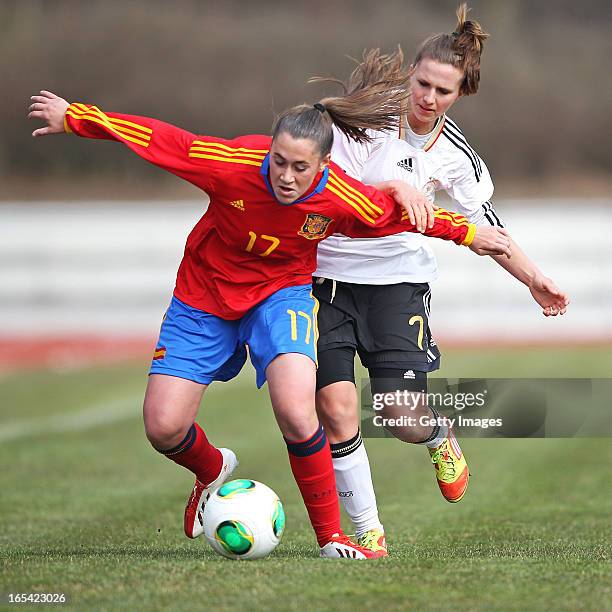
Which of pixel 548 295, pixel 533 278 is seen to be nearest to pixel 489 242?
pixel 533 278

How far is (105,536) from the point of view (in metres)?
6.19

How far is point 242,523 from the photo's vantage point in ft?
16.4

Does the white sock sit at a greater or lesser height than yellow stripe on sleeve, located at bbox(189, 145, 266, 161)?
lesser

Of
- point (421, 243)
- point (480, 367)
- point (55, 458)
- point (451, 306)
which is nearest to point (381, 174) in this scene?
point (421, 243)

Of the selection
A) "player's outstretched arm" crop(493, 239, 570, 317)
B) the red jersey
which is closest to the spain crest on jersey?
the red jersey

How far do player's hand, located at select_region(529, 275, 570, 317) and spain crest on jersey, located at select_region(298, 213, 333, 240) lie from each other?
3.53 ft

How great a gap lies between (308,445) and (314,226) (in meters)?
0.93

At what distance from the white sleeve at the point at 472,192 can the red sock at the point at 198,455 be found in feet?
5.49

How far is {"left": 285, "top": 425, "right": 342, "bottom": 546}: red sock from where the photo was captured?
5.12 metres

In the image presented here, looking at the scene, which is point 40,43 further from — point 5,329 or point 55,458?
point 55,458

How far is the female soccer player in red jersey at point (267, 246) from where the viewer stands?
506 centimetres

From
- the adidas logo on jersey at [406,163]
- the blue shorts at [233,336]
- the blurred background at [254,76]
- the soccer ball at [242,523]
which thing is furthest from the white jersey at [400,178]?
the blurred background at [254,76]

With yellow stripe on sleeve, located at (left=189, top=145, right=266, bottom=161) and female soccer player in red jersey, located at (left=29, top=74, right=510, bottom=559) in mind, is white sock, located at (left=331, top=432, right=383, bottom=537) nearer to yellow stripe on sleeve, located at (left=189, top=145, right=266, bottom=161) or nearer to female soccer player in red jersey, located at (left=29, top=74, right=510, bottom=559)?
female soccer player in red jersey, located at (left=29, top=74, right=510, bottom=559)

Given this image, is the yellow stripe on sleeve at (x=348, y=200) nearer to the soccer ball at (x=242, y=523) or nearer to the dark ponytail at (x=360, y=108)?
the dark ponytail at (x=360, y=108)
